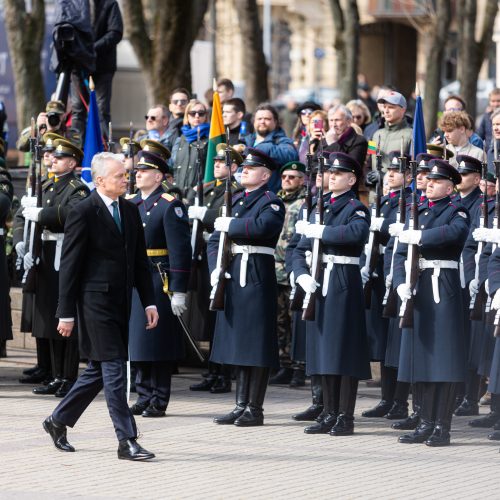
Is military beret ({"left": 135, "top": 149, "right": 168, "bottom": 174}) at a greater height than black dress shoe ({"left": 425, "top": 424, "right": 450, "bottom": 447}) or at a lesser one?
greater

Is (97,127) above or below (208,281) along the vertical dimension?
above

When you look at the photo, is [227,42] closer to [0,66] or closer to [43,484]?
[0,66]

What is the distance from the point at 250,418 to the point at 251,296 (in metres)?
0.90

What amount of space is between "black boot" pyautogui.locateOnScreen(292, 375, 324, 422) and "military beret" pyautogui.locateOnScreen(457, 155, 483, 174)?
1895 mm

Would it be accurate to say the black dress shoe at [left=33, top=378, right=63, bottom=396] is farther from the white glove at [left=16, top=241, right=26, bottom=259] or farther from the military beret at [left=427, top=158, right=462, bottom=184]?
the military beret at [left=427, top=158, right=462, bottom=184]

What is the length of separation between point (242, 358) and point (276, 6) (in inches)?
1763

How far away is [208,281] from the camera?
44.5ft

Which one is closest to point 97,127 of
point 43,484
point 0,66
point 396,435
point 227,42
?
point 396,435

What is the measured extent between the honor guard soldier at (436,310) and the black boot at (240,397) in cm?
130

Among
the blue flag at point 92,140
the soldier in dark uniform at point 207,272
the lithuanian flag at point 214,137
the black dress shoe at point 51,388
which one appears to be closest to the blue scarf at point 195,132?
the lithuanian flag at point 214,137

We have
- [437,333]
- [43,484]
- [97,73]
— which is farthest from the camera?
[97,73]

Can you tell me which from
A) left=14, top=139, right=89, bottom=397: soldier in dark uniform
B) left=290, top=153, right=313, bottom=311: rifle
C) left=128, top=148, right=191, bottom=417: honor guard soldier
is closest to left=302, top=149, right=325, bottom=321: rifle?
left=290, top=153, right=313, bottom=311: rifle

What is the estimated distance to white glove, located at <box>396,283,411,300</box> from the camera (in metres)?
10.7

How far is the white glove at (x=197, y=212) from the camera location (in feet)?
43.3
